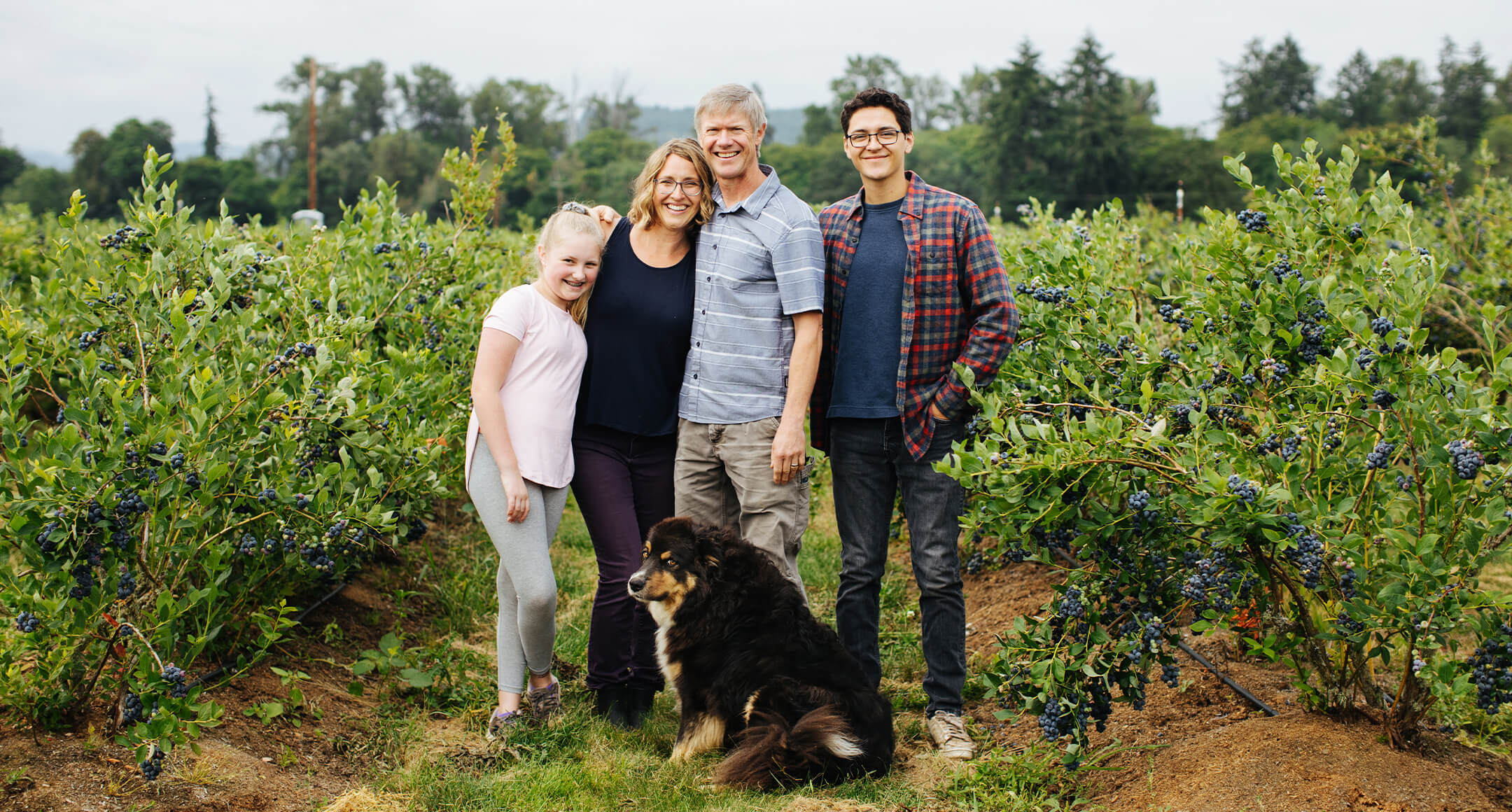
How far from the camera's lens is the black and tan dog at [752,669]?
3.57 metres

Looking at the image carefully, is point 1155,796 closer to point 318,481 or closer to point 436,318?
point 318,481

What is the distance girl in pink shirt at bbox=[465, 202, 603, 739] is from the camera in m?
3.81

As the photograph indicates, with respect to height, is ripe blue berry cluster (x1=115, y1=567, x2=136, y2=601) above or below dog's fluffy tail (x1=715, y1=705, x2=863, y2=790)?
above

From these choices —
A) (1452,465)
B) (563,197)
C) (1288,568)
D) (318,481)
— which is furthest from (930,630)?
(563,197)

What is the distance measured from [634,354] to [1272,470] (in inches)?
91.8

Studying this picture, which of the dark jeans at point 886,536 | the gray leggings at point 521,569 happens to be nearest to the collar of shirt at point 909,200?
the dark jeans at point 886,536

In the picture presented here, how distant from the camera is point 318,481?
12.2 feet

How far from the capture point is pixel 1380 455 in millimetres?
2914

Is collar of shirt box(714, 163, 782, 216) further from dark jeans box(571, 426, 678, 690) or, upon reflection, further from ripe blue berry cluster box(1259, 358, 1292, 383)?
ripe blue berry cluster box(1259, 358, 1292, 383)

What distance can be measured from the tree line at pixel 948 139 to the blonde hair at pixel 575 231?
4254 centimetres

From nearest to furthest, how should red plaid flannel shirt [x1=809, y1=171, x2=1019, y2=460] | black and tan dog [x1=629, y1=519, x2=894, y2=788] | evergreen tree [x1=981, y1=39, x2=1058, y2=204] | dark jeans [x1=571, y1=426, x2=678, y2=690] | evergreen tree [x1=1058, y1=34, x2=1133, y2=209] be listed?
black and tan dog [x1=629, y1=519, x2=894, y2=788], red plaid flannel shirt [x1=809, y1=171, x2=1019, y2=460], dark jeans [x1=571, y1=426, x2=678, y2=690], evergreen tree [x1=1058, y1=34, x2=1133, y2=209], evergreen tree [x1=981, y1=39, x2=1058, y2=204]

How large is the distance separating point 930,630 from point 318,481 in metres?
2.39

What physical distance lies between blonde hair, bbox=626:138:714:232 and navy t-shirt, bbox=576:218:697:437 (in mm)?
177

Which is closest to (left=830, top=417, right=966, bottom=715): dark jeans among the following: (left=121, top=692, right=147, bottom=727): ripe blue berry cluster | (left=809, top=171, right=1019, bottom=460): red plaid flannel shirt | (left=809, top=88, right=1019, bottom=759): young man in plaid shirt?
(left=809, top=88, right=1019, bottom=759): young man in plaid shirt
